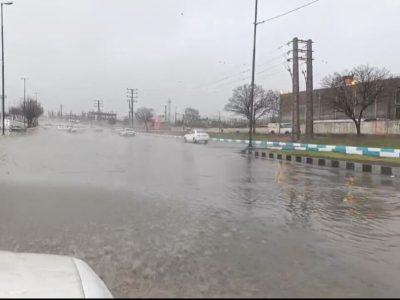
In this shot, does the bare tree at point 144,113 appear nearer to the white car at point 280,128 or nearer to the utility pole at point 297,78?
the white car at point 280,128

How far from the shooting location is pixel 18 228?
28.9ft

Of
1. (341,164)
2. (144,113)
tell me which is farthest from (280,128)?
(144,113)

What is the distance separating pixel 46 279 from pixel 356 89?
61.5m

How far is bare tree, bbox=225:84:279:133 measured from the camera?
267 ft

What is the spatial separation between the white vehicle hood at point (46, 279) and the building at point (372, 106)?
5943cm

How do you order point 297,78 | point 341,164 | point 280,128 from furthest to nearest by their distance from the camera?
point 280,128 → point 297,78 → point 341,164

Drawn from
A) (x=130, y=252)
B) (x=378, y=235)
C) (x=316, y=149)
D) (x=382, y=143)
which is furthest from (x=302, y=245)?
(x=382, y=143)

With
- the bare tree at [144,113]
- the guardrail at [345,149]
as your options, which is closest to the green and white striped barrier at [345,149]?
the guardrail at [345,149]

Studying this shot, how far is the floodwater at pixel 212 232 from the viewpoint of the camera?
514 centimetres

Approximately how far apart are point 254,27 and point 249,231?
32945 millimetres

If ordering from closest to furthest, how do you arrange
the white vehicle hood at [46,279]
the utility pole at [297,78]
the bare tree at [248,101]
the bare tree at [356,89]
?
the white vehicle hood at [46,279]
the utility pole at [297,78]
the bare tree at [356,89]
the bare tree at [248,101]

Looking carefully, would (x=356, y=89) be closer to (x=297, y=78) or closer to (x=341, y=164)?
(x=297, y=78)

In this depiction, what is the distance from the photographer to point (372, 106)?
7644 centimetres

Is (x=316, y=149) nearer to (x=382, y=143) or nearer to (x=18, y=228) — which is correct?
(x=382, y=143)
